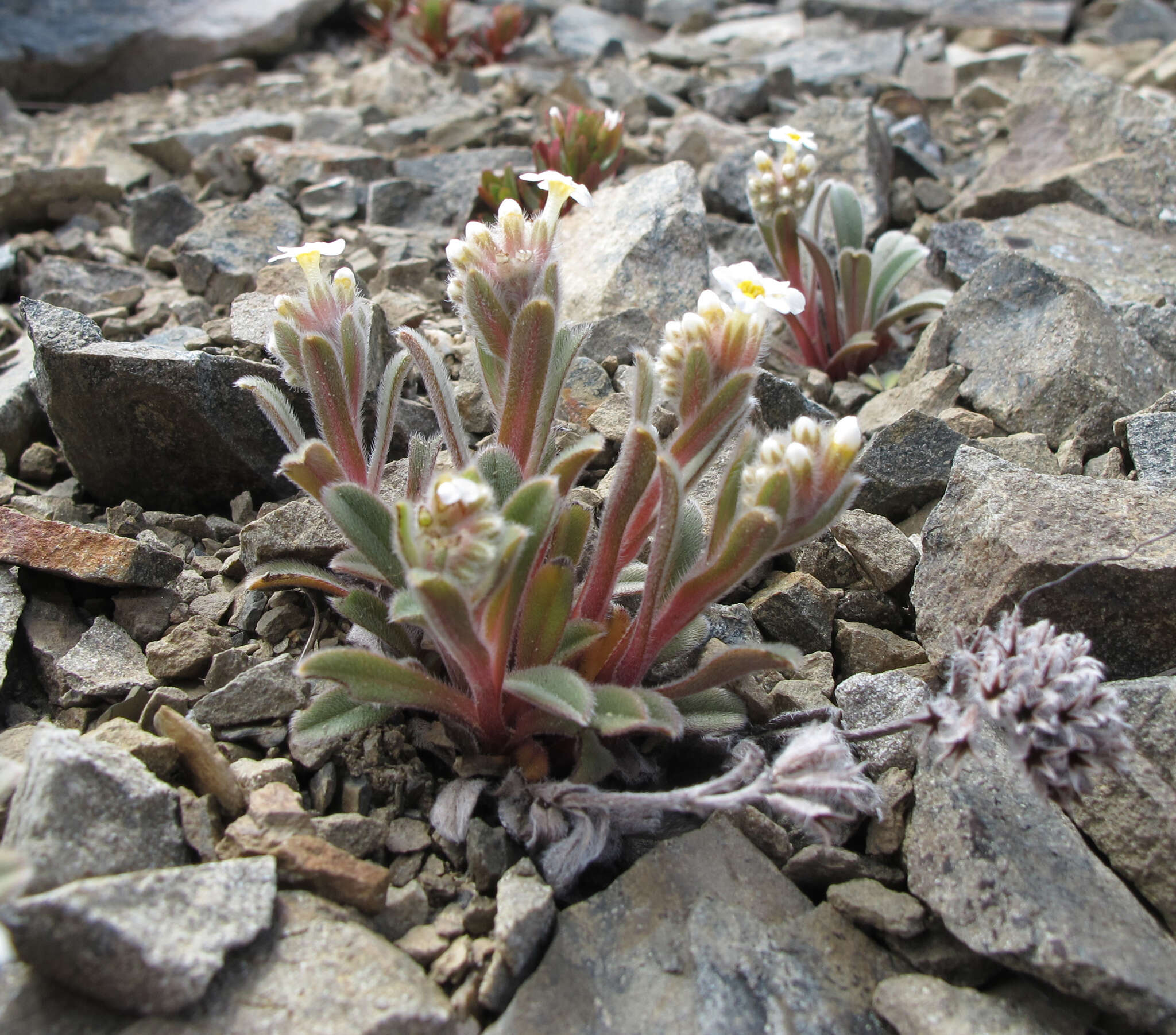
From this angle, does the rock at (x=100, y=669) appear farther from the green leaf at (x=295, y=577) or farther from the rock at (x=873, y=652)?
the rock at (x=873, y=652)

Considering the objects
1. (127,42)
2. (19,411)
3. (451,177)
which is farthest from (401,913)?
(127,42)

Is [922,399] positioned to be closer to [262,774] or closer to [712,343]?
[712,343]

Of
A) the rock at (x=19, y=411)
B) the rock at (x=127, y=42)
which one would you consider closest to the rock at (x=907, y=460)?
the rock at (x=19, y=411)

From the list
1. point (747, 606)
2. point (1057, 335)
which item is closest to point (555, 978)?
point (747, 606)

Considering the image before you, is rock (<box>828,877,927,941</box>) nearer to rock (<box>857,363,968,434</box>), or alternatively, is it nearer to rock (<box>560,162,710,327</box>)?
rock (<box>857,363,968,434</box>)

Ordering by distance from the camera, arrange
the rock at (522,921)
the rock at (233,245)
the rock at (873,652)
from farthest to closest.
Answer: the rock at (233,245) → the rock at (873,652) → the rock at (522,921)

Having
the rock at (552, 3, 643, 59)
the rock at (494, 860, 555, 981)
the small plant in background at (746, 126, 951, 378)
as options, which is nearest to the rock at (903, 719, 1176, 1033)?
the rock at (494, 860, 555, 981)
